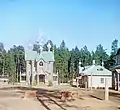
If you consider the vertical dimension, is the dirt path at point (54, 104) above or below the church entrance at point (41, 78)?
below

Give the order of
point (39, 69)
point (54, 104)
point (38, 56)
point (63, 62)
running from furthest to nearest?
point (63, 62)
point (38, 56)
point (39, 69)
point (54, 104)

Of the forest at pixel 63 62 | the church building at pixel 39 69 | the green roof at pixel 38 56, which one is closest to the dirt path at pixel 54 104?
the church building at pixel 39 69

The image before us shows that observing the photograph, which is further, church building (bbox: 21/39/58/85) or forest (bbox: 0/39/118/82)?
forest (bbox: 0/39/118/82)

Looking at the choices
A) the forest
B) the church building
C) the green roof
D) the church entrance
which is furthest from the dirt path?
the forest

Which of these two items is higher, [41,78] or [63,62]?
[63,62]

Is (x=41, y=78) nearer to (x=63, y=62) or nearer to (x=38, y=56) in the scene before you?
(x=38, y=56)

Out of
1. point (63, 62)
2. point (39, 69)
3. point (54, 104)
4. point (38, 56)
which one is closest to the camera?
point (54, 104)

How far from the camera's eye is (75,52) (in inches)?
5517

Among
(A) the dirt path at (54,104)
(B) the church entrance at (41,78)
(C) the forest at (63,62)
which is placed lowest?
(A) the dirt path at (54,104)

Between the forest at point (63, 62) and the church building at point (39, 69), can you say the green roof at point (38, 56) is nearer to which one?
the church building at point (39, 69)

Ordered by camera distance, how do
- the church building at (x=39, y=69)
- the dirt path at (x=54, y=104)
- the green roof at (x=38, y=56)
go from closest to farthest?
the dirt path at (x=54, y=104) < the church building at (x=39, y=69) < the green roof at (x=38, y=56)

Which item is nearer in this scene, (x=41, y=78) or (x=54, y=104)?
(x=54, y=104)

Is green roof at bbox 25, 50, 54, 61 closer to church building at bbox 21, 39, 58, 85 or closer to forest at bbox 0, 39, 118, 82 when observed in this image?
church building at bbox 21, 39, 58, 85

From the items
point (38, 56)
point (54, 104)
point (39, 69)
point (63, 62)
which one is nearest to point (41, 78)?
point (39, 69)
